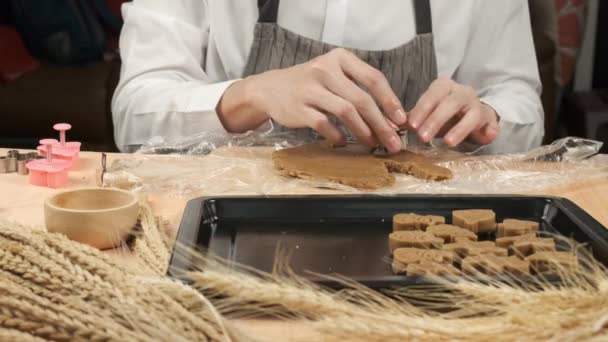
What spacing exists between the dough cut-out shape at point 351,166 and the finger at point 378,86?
71 mm

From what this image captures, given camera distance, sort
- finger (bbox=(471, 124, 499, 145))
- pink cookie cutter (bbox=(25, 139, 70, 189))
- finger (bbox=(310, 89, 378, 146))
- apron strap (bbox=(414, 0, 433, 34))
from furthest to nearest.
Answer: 1. apron strap (bbox=(414, 0, 433, 34))
2. finger (bbox=(471, 124, 499, 145))
3. finger (bbox=(310, 89, 378, 146))
4. pink cookie cutter (bbox=(25, 139, 70, 189))

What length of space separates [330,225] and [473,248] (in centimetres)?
25

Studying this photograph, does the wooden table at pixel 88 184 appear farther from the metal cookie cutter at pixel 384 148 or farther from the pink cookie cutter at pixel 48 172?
the metal cookie cutter at pixel 384 148

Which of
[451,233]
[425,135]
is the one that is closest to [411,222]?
[451,233]

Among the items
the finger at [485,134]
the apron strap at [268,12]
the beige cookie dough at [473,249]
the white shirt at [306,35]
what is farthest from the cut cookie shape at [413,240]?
the apron strap at [268,12]

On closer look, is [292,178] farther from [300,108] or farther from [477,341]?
[477,341]

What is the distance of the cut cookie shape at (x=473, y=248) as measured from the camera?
0.86 m

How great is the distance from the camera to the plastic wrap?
4.06 ft

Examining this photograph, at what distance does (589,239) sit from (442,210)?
0.67ft

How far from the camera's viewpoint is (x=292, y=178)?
129 centimetres

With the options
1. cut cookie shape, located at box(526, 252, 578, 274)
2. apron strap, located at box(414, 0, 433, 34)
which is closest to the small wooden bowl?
cut cookie shape, located at box(526, 252, 578, 274)

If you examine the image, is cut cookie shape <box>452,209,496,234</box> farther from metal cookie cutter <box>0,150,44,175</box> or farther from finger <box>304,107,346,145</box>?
metal cookie cutter <box>0,150,44,175</box>

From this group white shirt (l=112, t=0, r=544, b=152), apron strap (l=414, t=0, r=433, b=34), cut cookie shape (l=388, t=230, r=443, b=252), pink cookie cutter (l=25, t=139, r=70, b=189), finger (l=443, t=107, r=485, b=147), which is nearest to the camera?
cut cookie shape (l=388, t=230, r=443, b=252)

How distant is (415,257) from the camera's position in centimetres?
84
